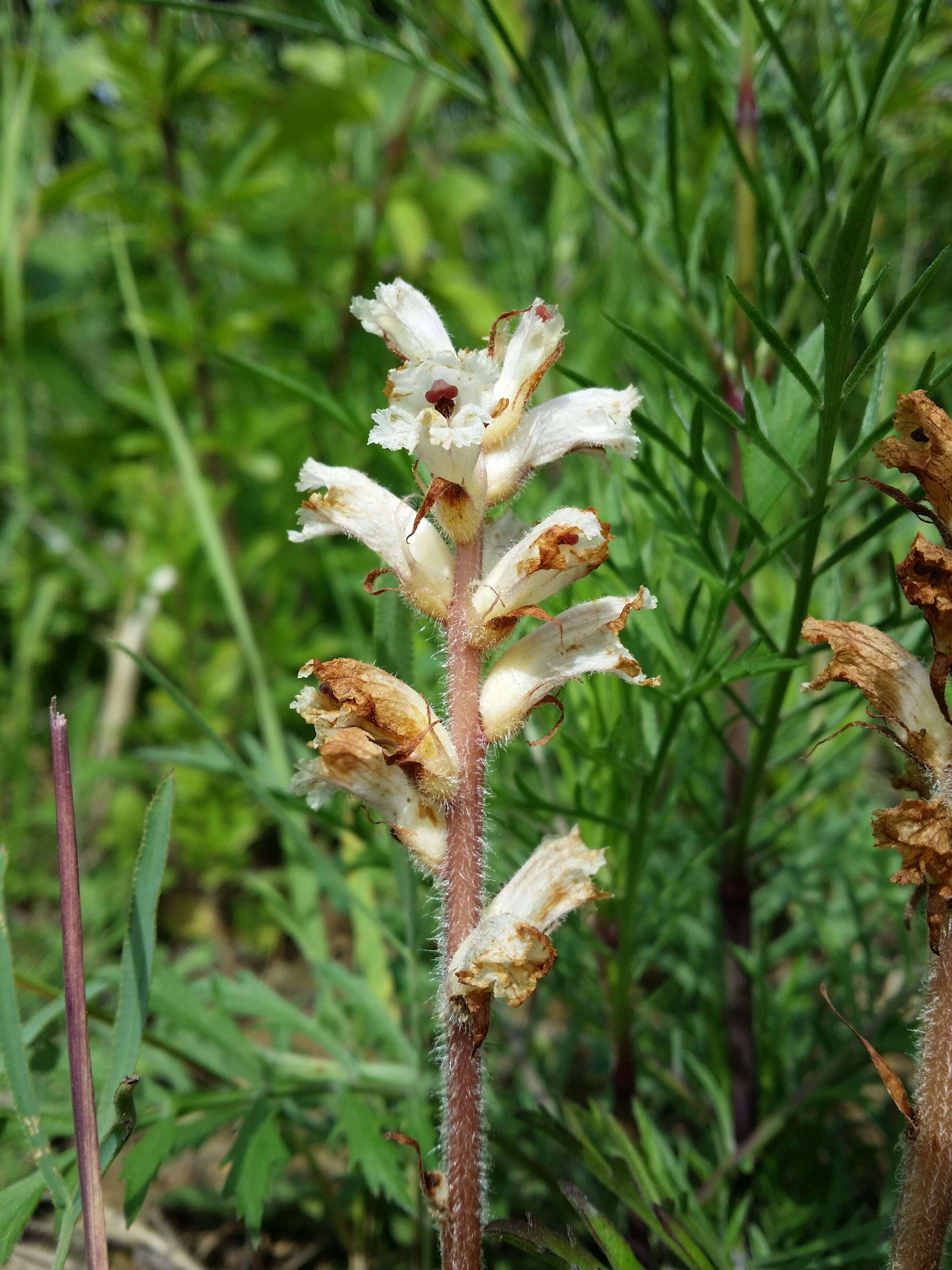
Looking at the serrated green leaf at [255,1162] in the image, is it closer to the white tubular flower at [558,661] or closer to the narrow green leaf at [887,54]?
the white tubular flower at [558,661]

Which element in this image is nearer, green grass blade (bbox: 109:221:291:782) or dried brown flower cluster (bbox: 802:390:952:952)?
dried brown flower cluster (bbox: 802:390:952:952)

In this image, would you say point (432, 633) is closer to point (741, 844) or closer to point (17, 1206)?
point (741, 844)

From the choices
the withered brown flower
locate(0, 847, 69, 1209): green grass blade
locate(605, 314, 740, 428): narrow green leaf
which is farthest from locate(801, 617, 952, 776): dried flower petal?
locate(0, 847, 69, 1209): green grass blade

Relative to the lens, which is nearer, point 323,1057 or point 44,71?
point 323,1057

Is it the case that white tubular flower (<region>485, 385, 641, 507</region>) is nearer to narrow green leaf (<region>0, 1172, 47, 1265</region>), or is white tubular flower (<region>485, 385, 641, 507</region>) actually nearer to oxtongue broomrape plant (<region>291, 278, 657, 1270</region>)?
oxtongue broomrape plant (<region>291, 278, 657, 1270</region>)

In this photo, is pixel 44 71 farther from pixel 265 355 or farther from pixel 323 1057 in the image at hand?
pixel 323 1057

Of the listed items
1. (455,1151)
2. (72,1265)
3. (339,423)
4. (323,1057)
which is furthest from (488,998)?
(323,1057)

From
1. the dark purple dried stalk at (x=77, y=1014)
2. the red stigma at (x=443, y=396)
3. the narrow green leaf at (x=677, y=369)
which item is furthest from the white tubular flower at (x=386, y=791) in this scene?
the narrow green leaf at (x=677, y=369)
